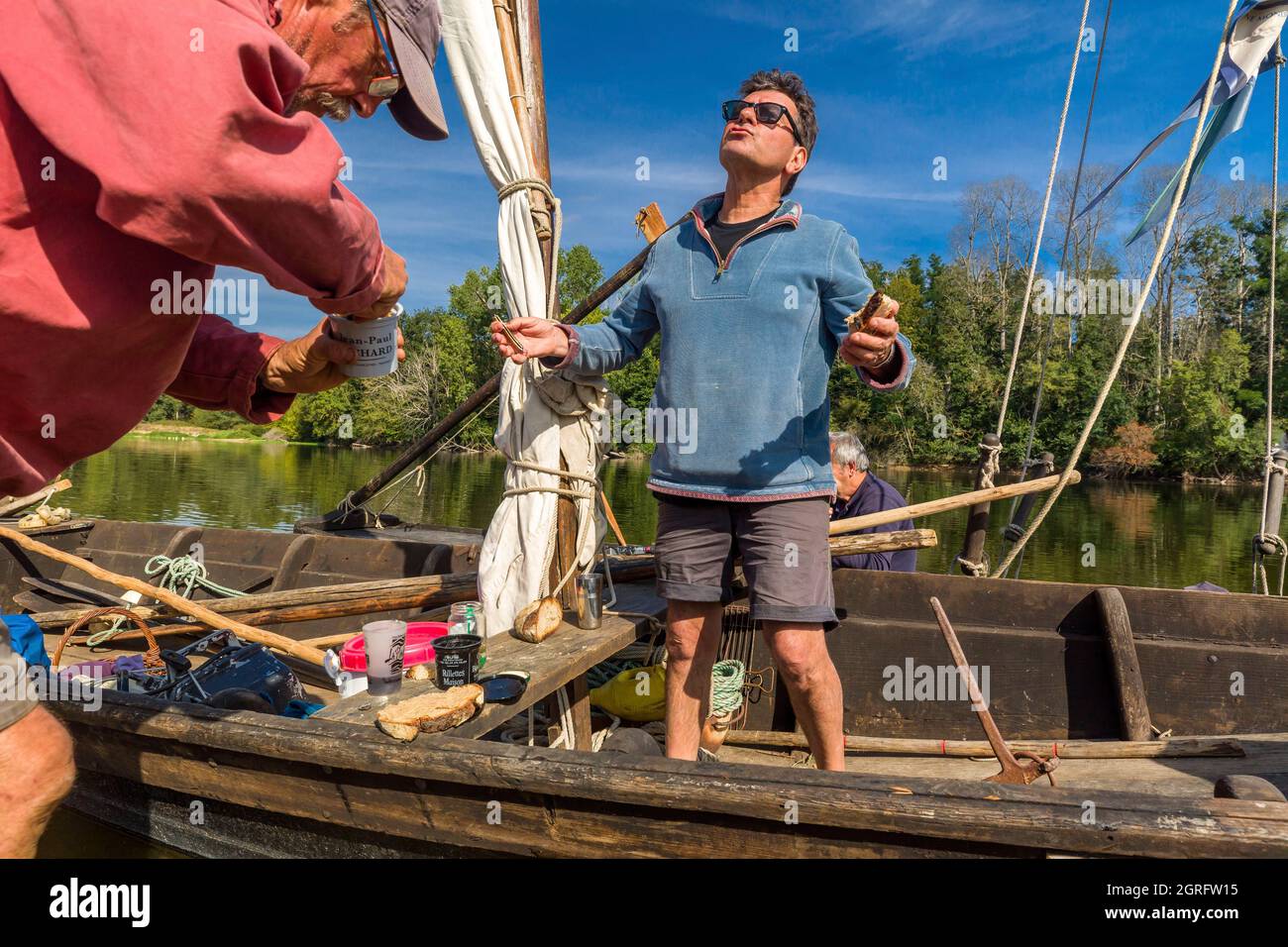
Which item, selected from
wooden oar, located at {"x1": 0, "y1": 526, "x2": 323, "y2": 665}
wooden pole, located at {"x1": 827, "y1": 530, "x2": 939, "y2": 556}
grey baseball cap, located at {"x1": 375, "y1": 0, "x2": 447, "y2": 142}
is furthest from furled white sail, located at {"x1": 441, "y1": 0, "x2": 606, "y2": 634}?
grey baseball cap, located at {"x1": 375, "y1": 0, "x2": 447, "y2": 142}

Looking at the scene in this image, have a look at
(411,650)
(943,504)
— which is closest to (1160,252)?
(943,504)

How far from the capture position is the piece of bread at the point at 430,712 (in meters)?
2.19

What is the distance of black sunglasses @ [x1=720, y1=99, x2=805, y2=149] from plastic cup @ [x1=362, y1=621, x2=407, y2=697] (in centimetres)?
192

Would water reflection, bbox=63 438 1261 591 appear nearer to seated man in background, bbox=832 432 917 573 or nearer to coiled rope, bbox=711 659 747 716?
seated man in background, bbox=832 432 917 573

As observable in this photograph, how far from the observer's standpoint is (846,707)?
350cm

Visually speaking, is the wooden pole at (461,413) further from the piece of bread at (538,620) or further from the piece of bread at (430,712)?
the piece of bread at (430,712)

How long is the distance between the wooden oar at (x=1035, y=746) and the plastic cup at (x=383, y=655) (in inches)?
60.6

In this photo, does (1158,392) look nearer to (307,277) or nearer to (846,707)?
(846,707)

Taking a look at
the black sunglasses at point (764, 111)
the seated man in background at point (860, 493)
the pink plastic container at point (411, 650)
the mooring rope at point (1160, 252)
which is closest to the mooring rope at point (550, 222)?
the black sunglasses at point (764, 111)

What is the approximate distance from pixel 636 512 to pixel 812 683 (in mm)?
18532

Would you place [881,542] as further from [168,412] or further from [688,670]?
[168,412]
